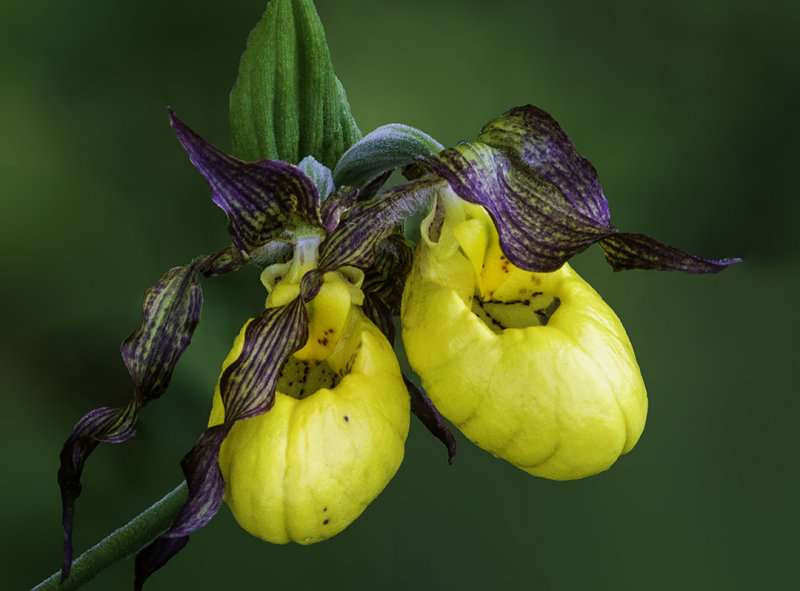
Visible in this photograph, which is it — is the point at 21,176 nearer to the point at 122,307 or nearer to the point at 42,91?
the point at 42,91

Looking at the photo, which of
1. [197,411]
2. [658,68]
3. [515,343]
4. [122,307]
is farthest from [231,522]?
[658,68]

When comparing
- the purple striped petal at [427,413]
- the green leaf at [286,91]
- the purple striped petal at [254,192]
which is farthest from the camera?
the purple striped petal at [427,413]

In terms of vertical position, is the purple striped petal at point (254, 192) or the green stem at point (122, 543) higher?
the purple striped petal at point (254, 192)

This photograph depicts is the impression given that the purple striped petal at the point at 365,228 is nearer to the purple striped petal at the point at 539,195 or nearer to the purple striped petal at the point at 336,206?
the purple striped petal at the point at 336,206

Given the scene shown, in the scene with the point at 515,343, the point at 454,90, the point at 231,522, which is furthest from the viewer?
the point at 454,90

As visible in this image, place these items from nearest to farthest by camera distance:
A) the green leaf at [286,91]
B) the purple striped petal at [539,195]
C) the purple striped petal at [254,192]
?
the purple striped petal at [254,192] < the purple striped petal at [539,195] < the green leaf at [286,91]

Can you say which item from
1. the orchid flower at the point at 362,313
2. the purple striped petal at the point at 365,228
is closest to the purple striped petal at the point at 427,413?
the orchid flower at the point at 362,313
